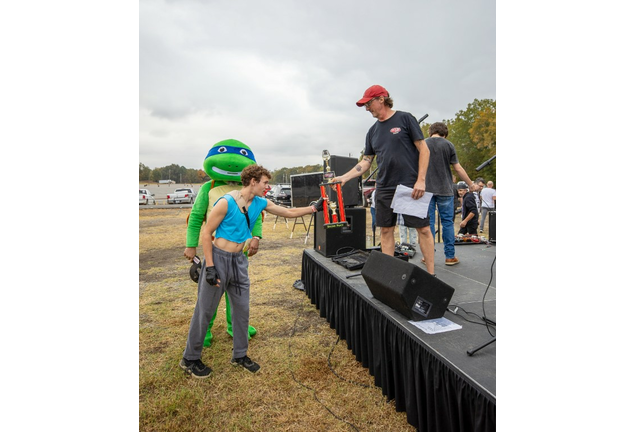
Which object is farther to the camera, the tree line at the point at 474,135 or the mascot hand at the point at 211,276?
the tree line at the point at 474,135

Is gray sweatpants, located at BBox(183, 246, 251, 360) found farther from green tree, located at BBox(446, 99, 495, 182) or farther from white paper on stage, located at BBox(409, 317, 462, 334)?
green tree, located at BBox(446, 99, 495, 182)

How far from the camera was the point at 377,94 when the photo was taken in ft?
9.41

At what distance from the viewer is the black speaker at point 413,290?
211 centimetres

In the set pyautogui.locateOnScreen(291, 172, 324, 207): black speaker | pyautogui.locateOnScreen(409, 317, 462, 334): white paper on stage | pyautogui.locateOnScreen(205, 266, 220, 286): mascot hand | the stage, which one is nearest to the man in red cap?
the stage

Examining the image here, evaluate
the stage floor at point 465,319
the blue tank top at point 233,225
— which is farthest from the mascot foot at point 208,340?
the stage floor at point 465,319

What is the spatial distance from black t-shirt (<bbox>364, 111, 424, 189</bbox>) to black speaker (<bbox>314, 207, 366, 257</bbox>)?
1.49 m

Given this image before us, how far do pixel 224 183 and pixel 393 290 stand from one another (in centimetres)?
181

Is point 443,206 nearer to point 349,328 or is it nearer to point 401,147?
point 401,147

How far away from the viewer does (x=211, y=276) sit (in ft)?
7.89

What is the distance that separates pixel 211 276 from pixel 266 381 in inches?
35.6

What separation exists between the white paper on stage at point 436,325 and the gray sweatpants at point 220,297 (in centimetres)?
131

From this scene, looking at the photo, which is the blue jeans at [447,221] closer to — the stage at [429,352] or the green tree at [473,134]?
the stage at [429,352]

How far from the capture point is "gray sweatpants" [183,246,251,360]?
2518 millimetres

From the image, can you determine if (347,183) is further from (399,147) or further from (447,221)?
(399,147)
